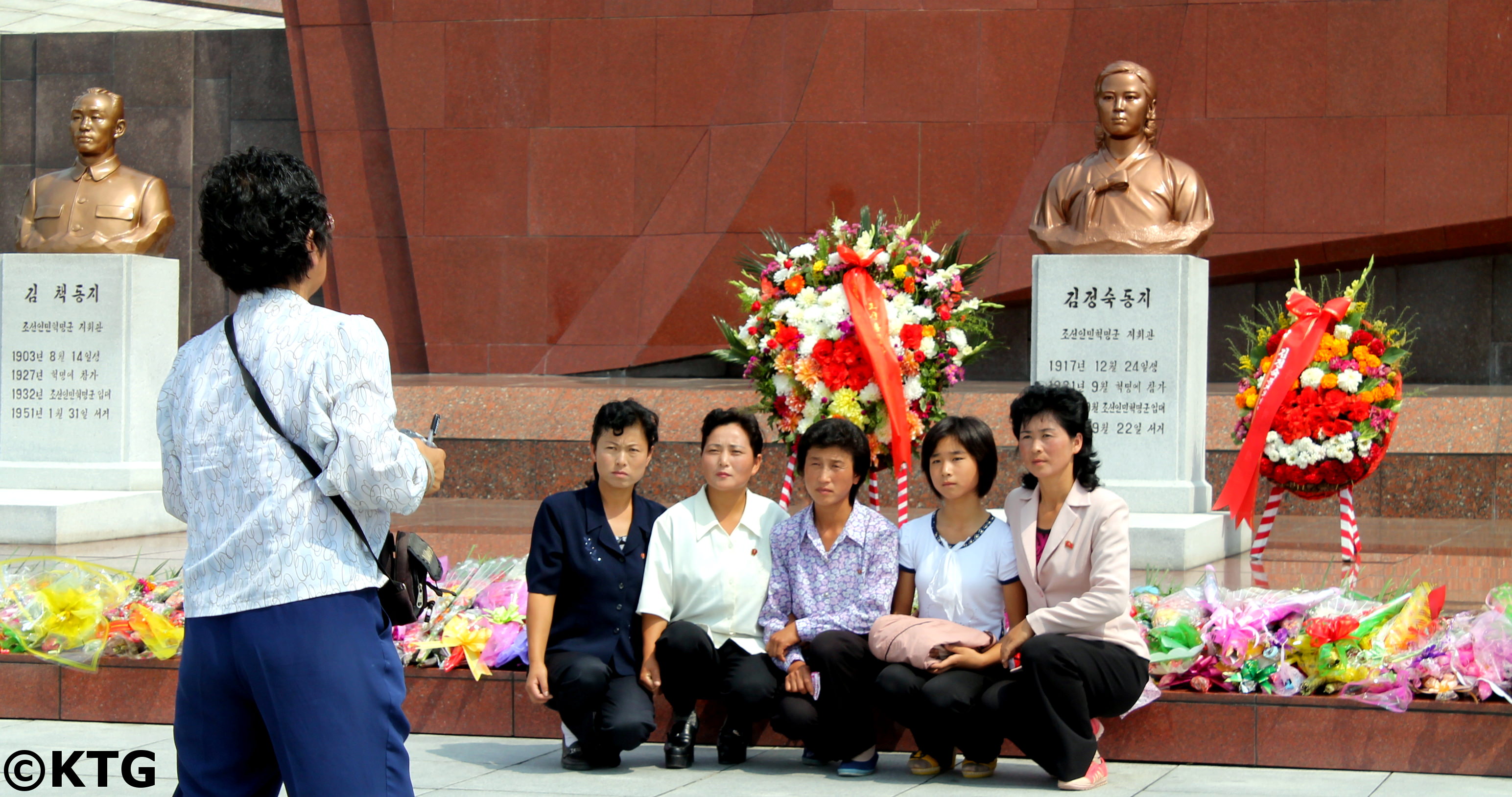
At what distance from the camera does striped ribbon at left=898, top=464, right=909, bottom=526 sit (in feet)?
20.4

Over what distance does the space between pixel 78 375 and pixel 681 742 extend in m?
6.10

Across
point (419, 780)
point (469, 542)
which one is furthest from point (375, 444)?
point (469, 542)

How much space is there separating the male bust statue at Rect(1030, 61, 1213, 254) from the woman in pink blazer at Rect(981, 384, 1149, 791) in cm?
382

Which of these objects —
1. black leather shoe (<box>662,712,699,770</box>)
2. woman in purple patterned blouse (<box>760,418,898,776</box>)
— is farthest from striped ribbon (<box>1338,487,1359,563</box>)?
black leather shoe (<box>662,712,699,770</box>)

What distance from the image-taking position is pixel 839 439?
4426 mm

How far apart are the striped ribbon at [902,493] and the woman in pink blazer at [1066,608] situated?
192cm

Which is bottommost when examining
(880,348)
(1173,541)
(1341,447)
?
(1173,541)

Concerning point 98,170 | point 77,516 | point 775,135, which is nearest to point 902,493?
point 77,516

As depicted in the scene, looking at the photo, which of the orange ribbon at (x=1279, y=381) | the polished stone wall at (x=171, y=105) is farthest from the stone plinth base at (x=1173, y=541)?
the polished stone wall at (x=171, y=105)

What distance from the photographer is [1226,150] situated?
12.0 metres

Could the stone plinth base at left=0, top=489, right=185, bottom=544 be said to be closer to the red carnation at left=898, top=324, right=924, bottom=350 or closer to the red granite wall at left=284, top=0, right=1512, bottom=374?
the red carnation at left=898, top=324, right=924, bottom=350

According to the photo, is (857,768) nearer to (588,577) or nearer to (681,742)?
(681,742)

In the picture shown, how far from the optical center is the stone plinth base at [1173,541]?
6.98 m

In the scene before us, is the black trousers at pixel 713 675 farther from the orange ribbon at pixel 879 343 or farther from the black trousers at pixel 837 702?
the orange ribbon at pixel 879 343
